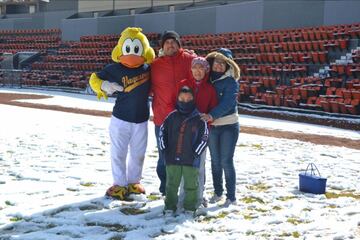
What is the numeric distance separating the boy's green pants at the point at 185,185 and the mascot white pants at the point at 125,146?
714mm

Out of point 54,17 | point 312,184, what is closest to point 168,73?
point 312,184

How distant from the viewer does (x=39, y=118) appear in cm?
1293

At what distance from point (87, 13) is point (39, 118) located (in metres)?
22.5

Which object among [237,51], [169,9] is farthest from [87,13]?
[237,51]

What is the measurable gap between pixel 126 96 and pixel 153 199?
1.19 metres

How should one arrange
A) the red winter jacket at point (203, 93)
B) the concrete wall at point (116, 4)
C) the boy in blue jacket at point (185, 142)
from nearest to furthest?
the boy in blue jacket at point (185, 142)
the red winter jacket at point (203, 93)
the concrete wall at point (116, 4)

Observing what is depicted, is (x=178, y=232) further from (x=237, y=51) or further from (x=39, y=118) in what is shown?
(x=237, y=51)

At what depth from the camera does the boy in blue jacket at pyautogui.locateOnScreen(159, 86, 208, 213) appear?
15.2 feet

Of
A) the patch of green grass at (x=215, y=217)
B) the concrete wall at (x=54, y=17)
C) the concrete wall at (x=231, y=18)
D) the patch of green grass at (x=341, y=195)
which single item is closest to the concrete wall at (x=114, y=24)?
the concrete wall at (x=231, y=18)

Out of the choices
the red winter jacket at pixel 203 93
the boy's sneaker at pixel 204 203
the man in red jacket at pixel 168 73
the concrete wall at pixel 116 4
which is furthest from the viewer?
the concrete wall at pixel 116 4

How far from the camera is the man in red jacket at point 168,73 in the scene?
4.93 m

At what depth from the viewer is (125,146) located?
5285 millimetres

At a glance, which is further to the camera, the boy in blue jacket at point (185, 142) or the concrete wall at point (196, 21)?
the concrete wall at point (196, 21)

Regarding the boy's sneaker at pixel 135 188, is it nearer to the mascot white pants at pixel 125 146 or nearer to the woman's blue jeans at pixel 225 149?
the mascot white pants at pixel 125 146
